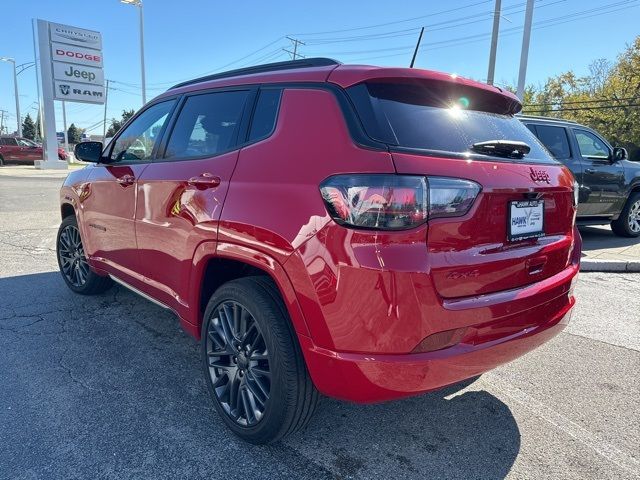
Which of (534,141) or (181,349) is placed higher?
(534,141)

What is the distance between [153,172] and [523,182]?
2.33m

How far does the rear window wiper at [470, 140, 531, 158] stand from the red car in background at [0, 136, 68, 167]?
34.8 meters

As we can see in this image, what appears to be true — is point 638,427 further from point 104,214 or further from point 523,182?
point 104,214

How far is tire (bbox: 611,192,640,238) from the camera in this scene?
27.2 feet

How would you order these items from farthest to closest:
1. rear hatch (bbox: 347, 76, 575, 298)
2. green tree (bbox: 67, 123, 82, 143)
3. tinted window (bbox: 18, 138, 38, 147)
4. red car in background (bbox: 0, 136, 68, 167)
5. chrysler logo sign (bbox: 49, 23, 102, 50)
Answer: green tree (bbox: 67, 123, 82, 143), tinted window (bbox: 18, 138, 38, 147), red car in background (bbox: 0, 136, 68, 167), chrysler logo sign (bbox: 49, 23, 102, 50), rear hatch (bbox: 347, 76, 575, 298)

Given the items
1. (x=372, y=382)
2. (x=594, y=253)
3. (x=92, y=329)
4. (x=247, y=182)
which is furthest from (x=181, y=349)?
(x=594, y=253)

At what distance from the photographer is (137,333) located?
3.88 metres

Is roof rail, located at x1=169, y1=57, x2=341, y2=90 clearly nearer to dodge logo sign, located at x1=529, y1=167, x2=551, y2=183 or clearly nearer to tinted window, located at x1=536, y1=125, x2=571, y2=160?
dodge logo sign, located at x1=529, y1=167, x2=551, y2=183

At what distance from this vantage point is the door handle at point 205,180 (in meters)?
2.58

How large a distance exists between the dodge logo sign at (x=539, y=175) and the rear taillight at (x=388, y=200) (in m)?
0.62

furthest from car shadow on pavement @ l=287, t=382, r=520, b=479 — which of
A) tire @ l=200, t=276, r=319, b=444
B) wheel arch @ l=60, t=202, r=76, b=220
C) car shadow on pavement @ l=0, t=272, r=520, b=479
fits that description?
wheel arch @ l=60, t=202, r=76, b=220

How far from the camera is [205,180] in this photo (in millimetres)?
2650

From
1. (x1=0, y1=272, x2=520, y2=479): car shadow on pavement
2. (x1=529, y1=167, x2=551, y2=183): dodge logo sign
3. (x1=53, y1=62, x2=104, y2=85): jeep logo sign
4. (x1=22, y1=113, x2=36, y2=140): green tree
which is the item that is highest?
(x1=53, y1=62, x2=104, y2=85): jeep logo sign

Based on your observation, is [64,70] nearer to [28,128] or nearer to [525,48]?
[525,48]
